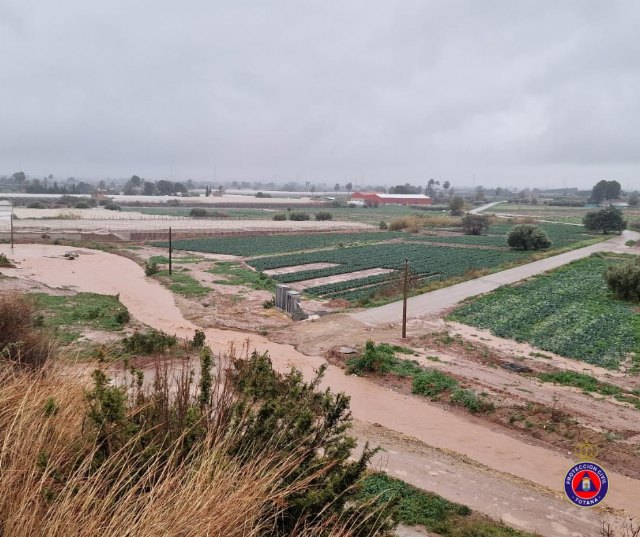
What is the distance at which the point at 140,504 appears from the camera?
3809 millimetres

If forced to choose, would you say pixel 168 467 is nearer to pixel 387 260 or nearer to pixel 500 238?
pixel 387 260

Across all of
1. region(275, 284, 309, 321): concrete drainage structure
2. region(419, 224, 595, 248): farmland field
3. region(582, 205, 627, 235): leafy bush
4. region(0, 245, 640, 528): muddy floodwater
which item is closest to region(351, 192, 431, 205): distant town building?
region(419, 224, 595, 248): farmland field

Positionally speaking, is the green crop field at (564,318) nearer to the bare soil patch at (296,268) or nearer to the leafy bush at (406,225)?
the bare soil patch at (296,268)

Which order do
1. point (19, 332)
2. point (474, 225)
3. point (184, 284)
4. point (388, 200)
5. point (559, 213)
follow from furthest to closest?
point (388, 200) → point (559, 213) → point (474, 225) → point (184, 284) → point (19, 332)

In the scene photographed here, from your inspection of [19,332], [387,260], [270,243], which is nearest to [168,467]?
[19,332]

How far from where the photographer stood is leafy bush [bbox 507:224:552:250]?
171 ft

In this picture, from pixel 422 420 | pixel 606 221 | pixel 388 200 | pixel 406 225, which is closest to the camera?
pixel 422 420

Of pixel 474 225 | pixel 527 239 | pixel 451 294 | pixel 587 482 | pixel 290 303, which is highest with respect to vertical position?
pixel 587 482

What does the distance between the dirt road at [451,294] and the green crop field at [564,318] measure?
991 millimetres

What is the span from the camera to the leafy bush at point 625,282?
2786 centimetres

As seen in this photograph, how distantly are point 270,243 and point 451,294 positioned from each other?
88.9 ft

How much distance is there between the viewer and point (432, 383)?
15.5 meters

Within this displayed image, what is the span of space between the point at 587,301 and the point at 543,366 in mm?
12438

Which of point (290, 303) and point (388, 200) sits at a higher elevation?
point (388, 200)
